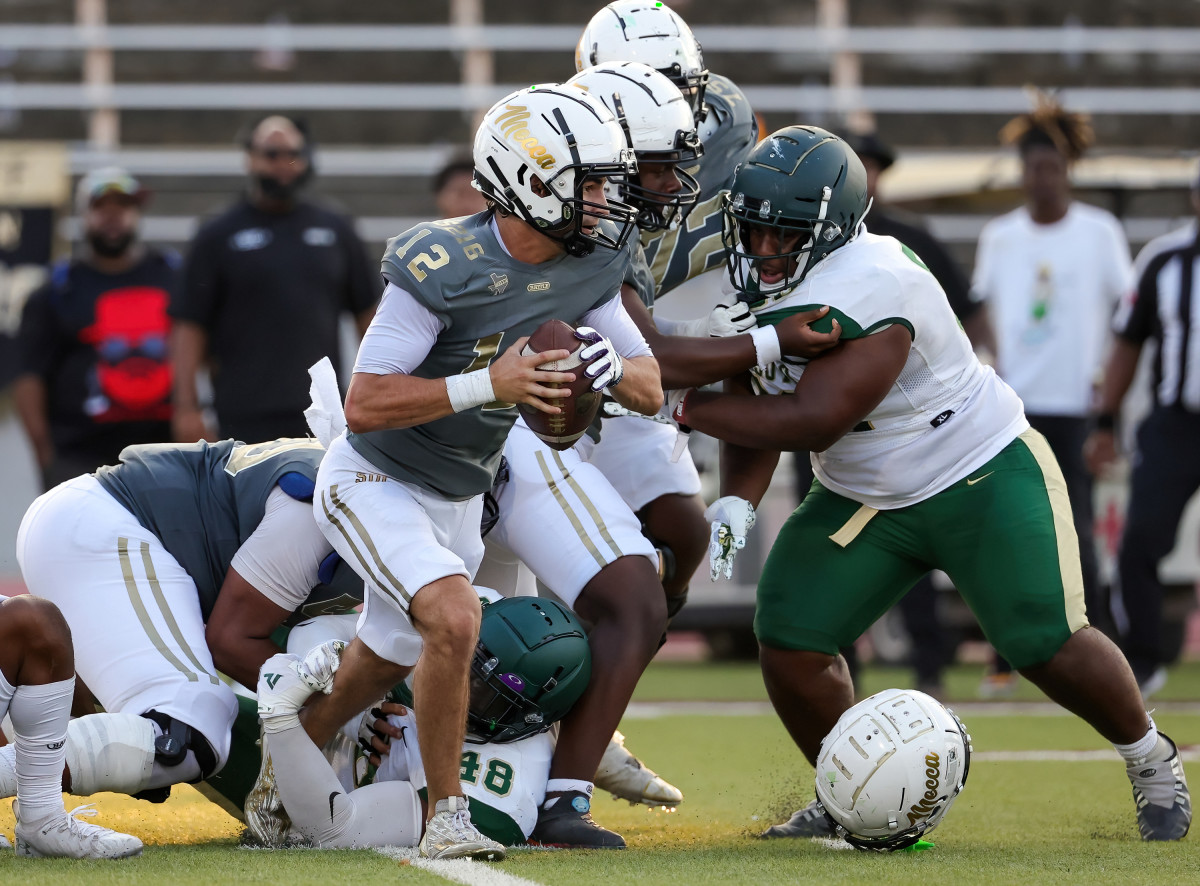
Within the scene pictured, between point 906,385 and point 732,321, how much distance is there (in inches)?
19.3

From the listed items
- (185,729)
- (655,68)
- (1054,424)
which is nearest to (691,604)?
(1054,424)

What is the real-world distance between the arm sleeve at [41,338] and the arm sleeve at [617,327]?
162 inches

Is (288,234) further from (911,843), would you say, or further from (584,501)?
(911,843)

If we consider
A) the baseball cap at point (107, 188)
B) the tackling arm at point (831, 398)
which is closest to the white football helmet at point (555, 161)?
the tackling arm at point (831, 398)

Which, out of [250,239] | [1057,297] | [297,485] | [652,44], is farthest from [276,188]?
[1057,297]

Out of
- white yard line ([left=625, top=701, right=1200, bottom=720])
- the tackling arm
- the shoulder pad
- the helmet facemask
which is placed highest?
the helmet facemask

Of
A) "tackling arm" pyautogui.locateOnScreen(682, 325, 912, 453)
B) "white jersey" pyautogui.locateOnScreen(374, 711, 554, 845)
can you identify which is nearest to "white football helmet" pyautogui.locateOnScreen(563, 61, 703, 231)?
"tackling arm" pyautogui.locateOnScreen(682, 325, 912, 453)

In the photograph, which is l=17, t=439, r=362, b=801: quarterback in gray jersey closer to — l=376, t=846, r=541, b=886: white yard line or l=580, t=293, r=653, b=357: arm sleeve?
l=376, t=846, r=541, b=886: white yard line

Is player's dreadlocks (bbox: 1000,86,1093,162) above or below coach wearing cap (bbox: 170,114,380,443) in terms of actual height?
above

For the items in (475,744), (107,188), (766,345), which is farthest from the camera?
(107,188)

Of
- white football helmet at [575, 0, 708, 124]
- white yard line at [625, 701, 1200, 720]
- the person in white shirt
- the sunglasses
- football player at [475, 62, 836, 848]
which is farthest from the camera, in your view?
the person in white shirt

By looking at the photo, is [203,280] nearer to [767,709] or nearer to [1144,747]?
[767,709]

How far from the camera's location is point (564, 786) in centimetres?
430

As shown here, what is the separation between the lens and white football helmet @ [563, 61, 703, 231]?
4629 mm
